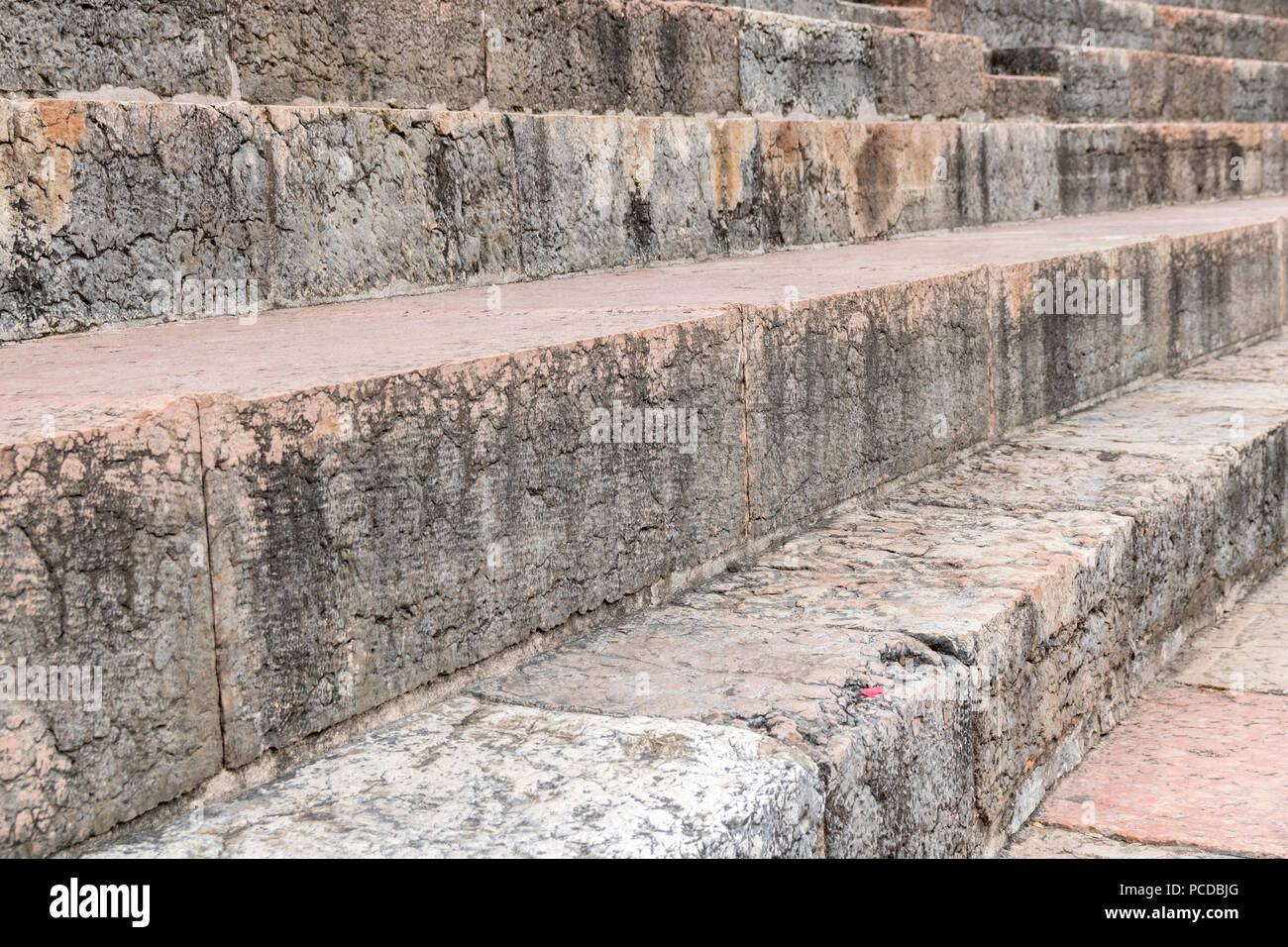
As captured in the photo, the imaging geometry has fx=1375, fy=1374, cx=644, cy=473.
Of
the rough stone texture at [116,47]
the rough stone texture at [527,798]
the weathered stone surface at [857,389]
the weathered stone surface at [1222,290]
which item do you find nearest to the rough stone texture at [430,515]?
the rough stone texture at [527,798]

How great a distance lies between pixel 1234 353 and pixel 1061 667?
373 cm

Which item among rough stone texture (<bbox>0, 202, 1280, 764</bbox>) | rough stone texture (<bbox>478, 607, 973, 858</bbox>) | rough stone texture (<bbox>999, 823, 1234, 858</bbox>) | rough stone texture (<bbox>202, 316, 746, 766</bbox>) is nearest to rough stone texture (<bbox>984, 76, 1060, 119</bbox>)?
rough stone texture (<bbox>0, 202, 1280, 764</bbox>)

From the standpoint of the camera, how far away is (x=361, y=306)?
11.0ft

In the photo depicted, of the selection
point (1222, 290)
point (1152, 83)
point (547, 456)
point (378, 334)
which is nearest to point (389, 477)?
point (547, 456)

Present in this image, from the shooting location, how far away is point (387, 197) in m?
3.68

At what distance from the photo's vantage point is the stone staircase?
1666 millimetres

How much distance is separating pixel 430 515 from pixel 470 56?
8.17 ft

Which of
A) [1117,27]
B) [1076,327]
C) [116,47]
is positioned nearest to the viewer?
[116,47]

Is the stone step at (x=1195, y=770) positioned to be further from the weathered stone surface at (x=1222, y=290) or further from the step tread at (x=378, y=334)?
the weathered stone surface at (x=1222, y=290)

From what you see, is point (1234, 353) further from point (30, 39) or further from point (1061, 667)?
point (30, 39)

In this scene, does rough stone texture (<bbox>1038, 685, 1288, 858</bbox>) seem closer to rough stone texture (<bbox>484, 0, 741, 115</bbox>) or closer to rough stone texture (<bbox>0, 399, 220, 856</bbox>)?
rough stone texture (<bbox>0, 399, 220, 856</bbox>)

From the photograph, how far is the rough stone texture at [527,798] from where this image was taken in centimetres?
160

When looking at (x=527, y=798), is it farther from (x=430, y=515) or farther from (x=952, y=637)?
(x=952, y=637)
